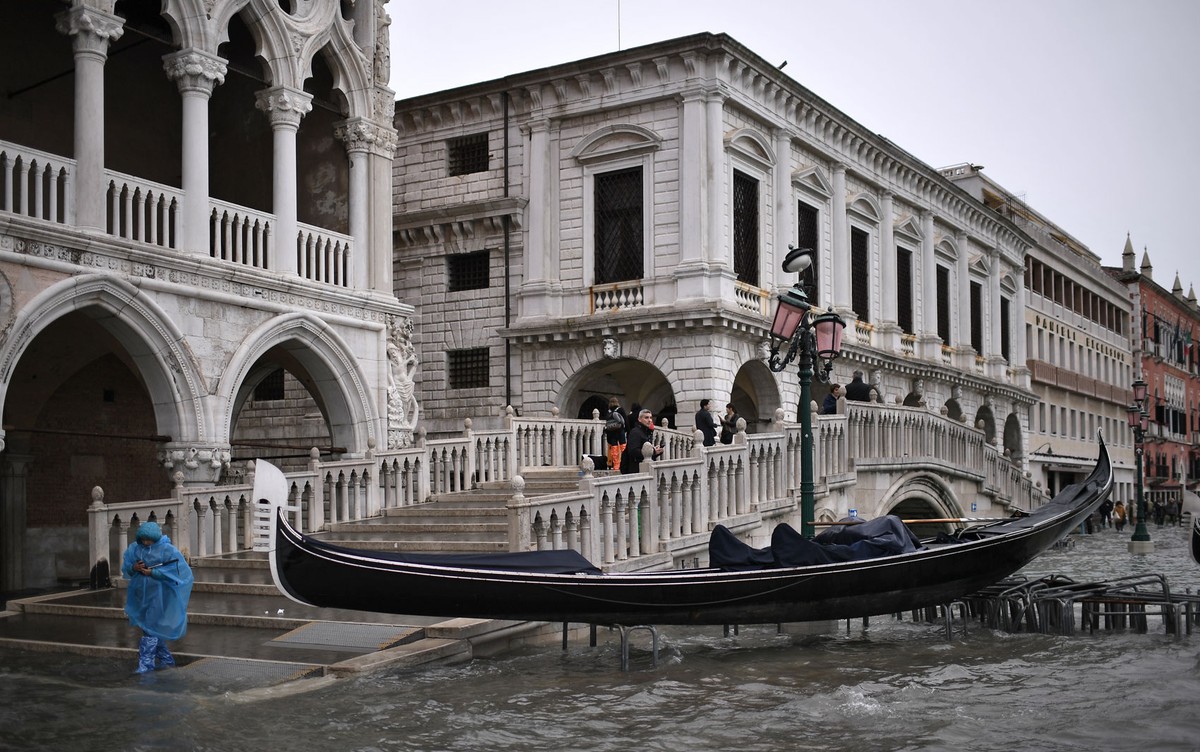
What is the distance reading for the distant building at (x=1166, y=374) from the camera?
199ft

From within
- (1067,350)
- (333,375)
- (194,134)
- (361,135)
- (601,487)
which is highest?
(361,135)

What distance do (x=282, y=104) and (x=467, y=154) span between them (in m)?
10.2

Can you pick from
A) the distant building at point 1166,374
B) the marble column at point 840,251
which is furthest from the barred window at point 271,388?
the distant building at point 1166,374

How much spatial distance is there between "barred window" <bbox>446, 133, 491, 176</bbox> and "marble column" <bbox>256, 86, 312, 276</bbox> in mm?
9700

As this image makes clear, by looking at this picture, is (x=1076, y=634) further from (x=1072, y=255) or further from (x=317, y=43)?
(x=1072, y=255)

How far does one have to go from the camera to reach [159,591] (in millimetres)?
9758

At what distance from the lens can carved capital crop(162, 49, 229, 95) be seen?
15.6m

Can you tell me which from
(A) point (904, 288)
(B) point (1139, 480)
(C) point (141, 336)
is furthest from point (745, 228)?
(C) point (141, 336)

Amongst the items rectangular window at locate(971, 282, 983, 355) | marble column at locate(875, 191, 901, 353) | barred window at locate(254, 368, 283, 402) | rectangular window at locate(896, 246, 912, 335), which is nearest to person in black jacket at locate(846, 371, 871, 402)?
marble column at locate(875, 191, 901, 353)

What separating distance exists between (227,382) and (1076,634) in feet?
34.5

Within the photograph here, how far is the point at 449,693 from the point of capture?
29.8 feet

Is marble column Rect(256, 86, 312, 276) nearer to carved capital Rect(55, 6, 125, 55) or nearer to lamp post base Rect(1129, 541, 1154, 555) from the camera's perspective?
carved capital Rect(55, 6, 125, 55)

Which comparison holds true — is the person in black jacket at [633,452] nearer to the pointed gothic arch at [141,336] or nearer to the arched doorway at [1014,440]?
the pointed gothic arch at [141,336]

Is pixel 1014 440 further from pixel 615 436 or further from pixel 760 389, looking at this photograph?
pixel 615 436
